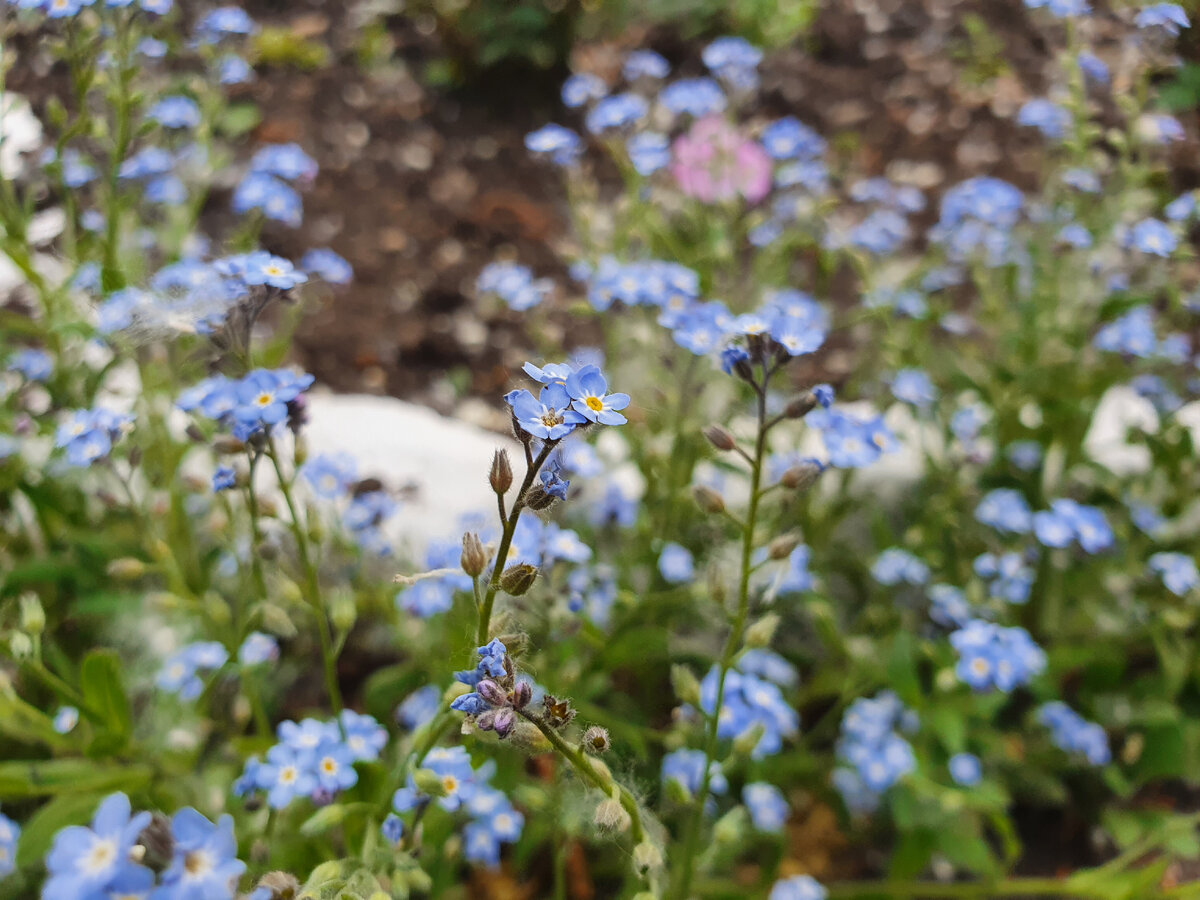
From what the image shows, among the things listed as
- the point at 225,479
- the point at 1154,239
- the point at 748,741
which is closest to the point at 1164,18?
the point at 1154,239

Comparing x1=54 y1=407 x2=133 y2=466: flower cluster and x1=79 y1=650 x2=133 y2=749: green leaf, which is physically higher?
x1=54 y1=407 x2=133 y2=466: flower cluster

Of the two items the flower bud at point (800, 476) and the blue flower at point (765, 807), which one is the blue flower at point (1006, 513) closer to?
the blue flower at point (765, 807)

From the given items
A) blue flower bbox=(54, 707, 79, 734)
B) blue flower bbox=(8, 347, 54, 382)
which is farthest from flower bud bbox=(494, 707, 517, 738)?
blue flower bbox=(8, 347, 54, 382)

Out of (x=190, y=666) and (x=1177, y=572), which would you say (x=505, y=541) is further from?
(x=1177, y=572)

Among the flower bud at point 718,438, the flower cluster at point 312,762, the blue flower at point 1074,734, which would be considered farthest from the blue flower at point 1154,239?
the flower cluster at point 312,762

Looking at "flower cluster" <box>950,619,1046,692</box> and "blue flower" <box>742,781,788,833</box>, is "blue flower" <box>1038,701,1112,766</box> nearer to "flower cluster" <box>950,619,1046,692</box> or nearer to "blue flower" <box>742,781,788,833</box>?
"flower cluster" <box>950,619,1046,692</box>

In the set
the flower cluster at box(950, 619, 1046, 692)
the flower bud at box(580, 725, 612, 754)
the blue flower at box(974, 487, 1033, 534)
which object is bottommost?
the blue flower at box(974, 487, 1033, 534)
